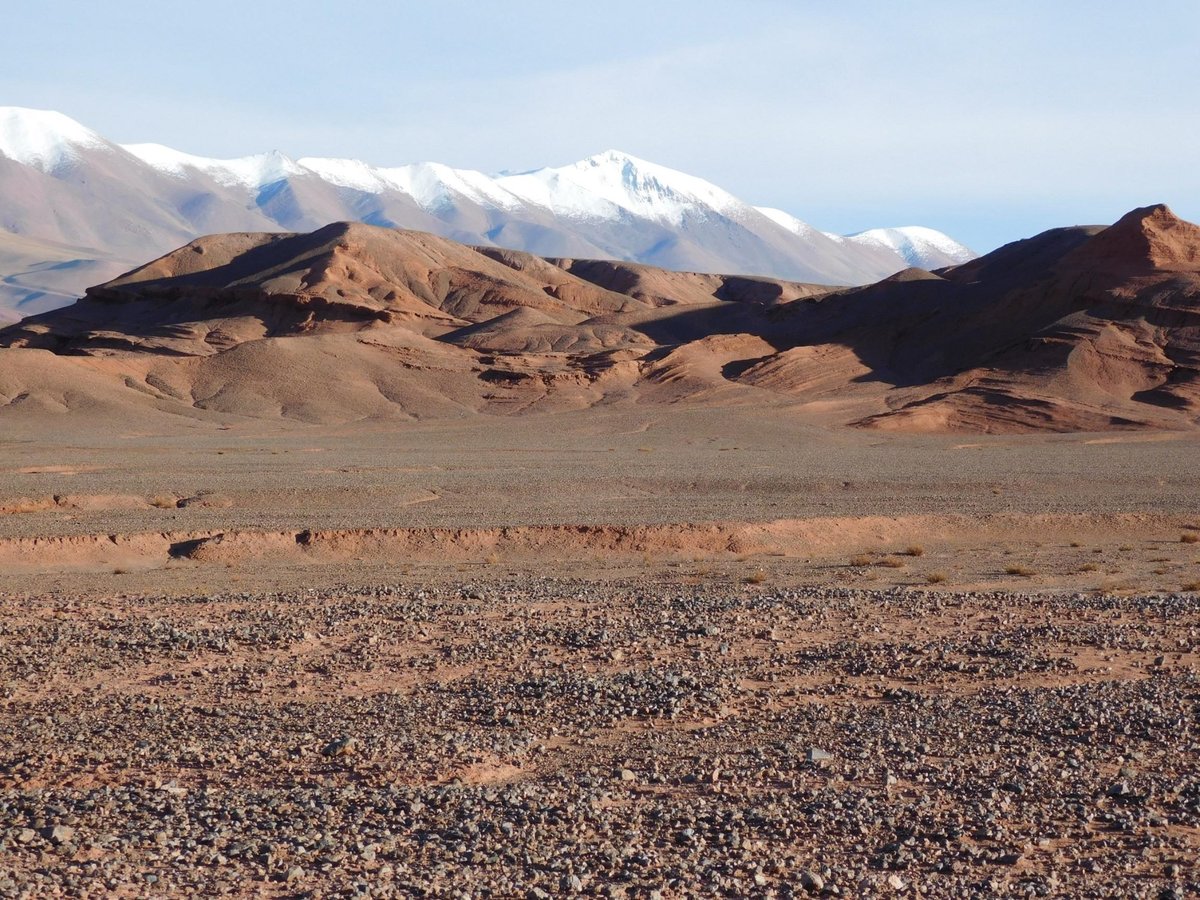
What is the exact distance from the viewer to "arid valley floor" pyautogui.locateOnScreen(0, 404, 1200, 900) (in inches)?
314

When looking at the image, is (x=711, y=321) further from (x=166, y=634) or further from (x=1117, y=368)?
(x=166, y=634)

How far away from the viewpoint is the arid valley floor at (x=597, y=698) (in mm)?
7973

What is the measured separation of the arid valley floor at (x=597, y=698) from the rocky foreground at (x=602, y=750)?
37mm

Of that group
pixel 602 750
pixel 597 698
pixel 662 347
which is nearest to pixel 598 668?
pixel 597 698

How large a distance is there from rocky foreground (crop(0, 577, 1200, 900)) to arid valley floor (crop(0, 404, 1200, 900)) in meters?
0.04

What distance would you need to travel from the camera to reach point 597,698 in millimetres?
12359

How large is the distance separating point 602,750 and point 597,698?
66.9 inches

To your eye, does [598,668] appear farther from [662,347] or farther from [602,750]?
[662,347]

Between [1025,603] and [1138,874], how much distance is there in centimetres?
1049

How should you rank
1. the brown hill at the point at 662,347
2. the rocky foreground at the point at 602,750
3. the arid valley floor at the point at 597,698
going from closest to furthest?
the rocky foreground at the point at 602,750, the arid valley floor at the point at 597,698, the brown hill at the point at 662,347

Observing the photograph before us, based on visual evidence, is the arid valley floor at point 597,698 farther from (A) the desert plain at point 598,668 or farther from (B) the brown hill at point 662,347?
(B) the brown hill at point 662,347

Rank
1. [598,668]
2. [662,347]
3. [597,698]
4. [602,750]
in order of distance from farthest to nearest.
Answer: [662,347] → [598,668] → [597,698] → [602,750]

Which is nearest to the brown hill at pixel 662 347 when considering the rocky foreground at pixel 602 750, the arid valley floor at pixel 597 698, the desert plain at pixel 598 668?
the desert plain at pixel 598 668

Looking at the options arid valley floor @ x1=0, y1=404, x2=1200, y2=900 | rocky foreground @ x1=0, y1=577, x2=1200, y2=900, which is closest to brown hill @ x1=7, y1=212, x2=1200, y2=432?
arid valley floor @ x1=0, y1=404, x2=1200, y2=900
